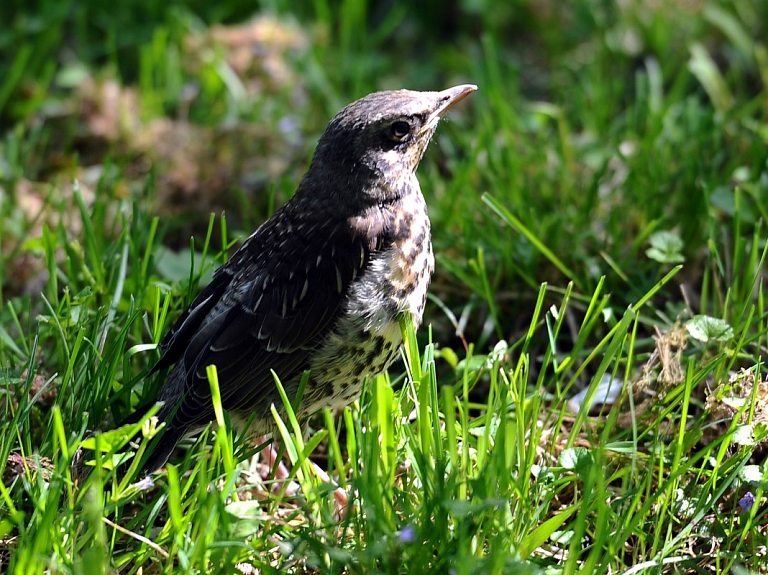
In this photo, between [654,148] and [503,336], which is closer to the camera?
[503,336]

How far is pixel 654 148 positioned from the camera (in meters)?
4.36

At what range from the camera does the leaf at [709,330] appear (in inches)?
124

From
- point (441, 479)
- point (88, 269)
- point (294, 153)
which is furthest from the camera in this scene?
point (294, 153)

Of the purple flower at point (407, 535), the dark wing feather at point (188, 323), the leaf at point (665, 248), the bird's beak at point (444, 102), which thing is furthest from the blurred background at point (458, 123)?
the purple flower at point (407, 535)

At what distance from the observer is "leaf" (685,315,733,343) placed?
315 centimetres

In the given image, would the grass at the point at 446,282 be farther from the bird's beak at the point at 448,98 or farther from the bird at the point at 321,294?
the bird's beak at the point at 448,98

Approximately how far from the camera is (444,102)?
3.50 metres

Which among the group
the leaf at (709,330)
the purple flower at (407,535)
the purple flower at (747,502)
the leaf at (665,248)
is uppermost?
the leaf at (665,248)

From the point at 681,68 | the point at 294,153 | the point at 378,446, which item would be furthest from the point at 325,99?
the point at 378,446

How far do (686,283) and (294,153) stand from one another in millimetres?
2109

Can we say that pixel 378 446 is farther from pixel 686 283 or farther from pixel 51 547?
pixel 686 283

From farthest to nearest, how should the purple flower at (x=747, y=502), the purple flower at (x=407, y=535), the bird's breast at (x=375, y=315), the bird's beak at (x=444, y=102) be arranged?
1. the bird's beak at (x=444, y=102)
2. the bird's breast at (x=375, y=315)
3. the purple flower at (x=747, y=502)
4. the purple flower at (x=407, y=535)

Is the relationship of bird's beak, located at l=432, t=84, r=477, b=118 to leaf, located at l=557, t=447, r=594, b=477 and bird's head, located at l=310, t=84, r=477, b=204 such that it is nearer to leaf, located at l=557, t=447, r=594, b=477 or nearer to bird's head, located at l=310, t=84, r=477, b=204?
bird's head, located at l=310, t=84, r=477, b=204

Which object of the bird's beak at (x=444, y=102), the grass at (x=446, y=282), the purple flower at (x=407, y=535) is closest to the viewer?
the purple flower at (x=407, y=535)
